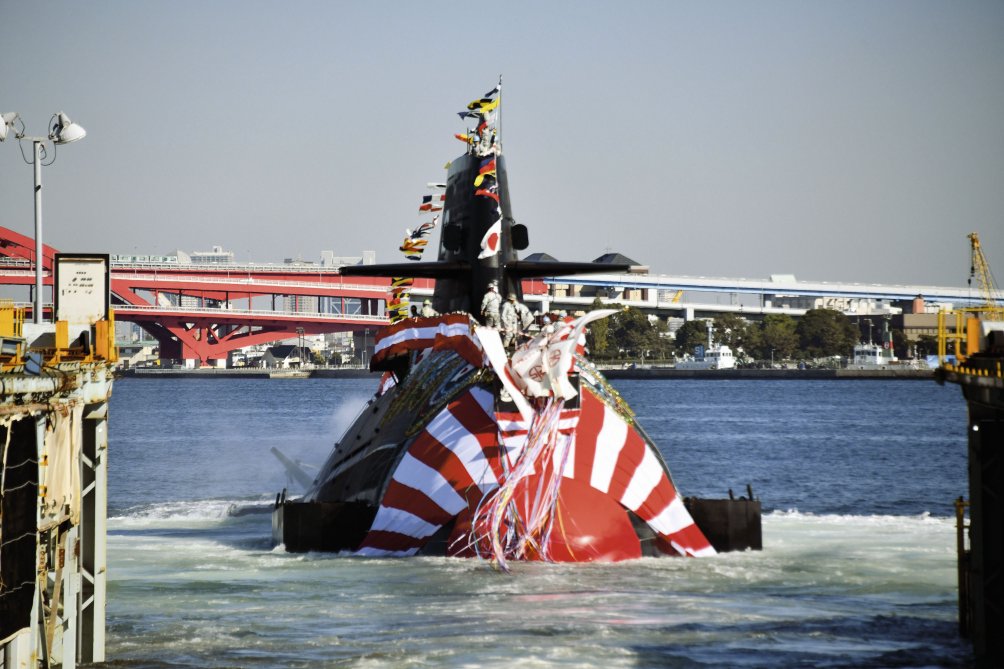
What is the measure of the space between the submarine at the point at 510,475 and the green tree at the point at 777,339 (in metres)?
137

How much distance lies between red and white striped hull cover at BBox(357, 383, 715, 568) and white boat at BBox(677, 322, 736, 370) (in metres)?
134

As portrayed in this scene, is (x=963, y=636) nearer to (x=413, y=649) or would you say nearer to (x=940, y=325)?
(x=940, y=325)

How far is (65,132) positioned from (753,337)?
146 meters

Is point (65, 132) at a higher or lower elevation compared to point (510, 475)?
higher

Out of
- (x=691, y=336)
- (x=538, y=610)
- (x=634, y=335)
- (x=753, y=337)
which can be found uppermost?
(x=634, y=335)

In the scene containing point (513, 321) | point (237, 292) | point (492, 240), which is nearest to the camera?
point (513, 321)

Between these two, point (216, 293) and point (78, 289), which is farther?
point (216, 293)

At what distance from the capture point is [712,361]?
15875 centimetres

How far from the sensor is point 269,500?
137ft

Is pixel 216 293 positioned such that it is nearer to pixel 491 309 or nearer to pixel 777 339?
pixel 777 339

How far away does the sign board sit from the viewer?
58.7 feet

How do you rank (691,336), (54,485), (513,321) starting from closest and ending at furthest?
(54,485), (513,321), (691,336)

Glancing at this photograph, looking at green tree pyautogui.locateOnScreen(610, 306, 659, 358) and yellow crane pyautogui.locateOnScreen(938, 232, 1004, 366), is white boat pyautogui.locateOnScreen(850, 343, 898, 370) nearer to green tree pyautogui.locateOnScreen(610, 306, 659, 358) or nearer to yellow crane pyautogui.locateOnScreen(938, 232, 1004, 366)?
green tree pyautogui.locateOnScreen(610, 306, 659, 358)

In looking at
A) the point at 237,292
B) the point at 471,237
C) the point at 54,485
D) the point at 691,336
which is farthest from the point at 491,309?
the point at 691,336
